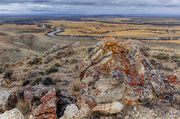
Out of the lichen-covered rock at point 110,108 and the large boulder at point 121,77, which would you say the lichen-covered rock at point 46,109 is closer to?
the large boulder at point 121,77

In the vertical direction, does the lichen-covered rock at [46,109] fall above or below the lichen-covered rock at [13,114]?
above

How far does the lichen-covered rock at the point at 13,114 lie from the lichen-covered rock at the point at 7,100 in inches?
52.3

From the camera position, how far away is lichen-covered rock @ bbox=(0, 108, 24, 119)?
1400cm

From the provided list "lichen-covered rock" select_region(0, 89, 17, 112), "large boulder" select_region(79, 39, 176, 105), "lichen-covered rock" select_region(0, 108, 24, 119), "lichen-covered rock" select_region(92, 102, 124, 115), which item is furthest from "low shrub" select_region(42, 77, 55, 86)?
"lichen-covered rock" select_region(92, 102, 124, 115)

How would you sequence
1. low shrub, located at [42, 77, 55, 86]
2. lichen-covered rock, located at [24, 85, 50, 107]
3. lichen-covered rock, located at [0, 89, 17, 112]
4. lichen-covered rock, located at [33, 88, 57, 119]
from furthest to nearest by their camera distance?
low shrub, located at [42, 77, 55, 86] < lichen-covered rock, located at [0, 89, 17, 112] < lichen-covered rock, located at [24, 85, 50, 107] < lichen-covered rock, located at [33, 88, 57, 119]

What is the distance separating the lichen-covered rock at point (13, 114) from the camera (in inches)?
551

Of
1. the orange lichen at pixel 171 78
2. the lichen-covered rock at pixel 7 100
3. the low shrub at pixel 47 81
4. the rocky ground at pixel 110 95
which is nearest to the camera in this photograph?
the rocky ground at pixel 110 95

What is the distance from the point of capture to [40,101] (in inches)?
585

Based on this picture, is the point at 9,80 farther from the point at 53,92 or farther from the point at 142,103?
the point at 142,103

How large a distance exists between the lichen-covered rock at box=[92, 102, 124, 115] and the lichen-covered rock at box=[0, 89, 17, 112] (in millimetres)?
4683

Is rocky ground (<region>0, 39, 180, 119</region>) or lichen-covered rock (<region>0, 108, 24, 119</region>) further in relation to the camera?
lichen-covered rock (<region>0, 108, 24, 119</region>)

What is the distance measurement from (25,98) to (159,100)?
6.12 meters

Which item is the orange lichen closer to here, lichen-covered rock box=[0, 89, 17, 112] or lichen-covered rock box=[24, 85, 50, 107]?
lichen-covered rock box=[24, 85, 50, 107]

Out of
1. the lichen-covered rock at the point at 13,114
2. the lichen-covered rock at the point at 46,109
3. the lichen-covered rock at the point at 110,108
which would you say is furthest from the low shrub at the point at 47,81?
the lichen-covered rock at the point at 110,108
